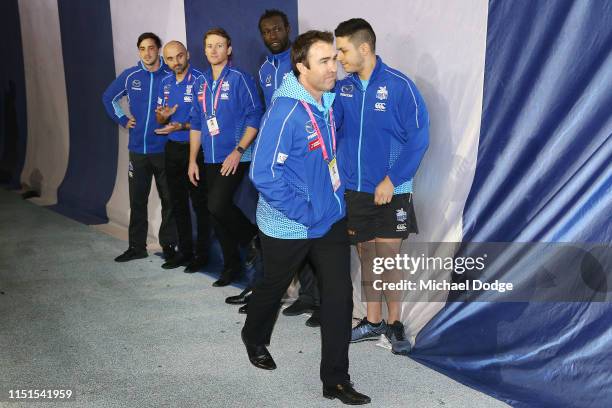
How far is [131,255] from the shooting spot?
17.0 ft

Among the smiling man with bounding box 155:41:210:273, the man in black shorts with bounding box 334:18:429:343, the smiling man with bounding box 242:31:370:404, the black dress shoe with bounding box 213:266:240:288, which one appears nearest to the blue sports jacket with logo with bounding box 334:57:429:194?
the man in black shorts with bounding box 334:18:429:343

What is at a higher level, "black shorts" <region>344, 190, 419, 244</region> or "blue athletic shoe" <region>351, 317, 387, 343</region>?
"black shorts" <region>344, 190, 419, 244</region>

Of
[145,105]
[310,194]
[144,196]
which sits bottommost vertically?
[144,196]

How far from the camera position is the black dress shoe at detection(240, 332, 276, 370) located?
126 inches

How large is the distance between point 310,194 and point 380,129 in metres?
0.66

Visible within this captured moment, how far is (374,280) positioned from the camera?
137 inches

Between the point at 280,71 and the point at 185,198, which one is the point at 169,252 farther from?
the point at 280,71

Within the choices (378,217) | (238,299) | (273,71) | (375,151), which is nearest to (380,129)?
(375,151)

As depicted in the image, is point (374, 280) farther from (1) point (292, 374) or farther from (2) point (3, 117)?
(2) point (3, 117)

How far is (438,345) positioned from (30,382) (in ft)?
5.82

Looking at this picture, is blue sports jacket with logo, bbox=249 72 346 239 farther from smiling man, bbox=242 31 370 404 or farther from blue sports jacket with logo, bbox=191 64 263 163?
blue sports jacket with logo, bbox=191 64 263 163

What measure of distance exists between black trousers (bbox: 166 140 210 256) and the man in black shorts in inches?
60.3

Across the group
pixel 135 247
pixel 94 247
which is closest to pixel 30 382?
pixel 135 247

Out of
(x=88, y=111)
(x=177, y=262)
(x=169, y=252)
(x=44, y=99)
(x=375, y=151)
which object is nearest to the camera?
(x=375, y=151)
